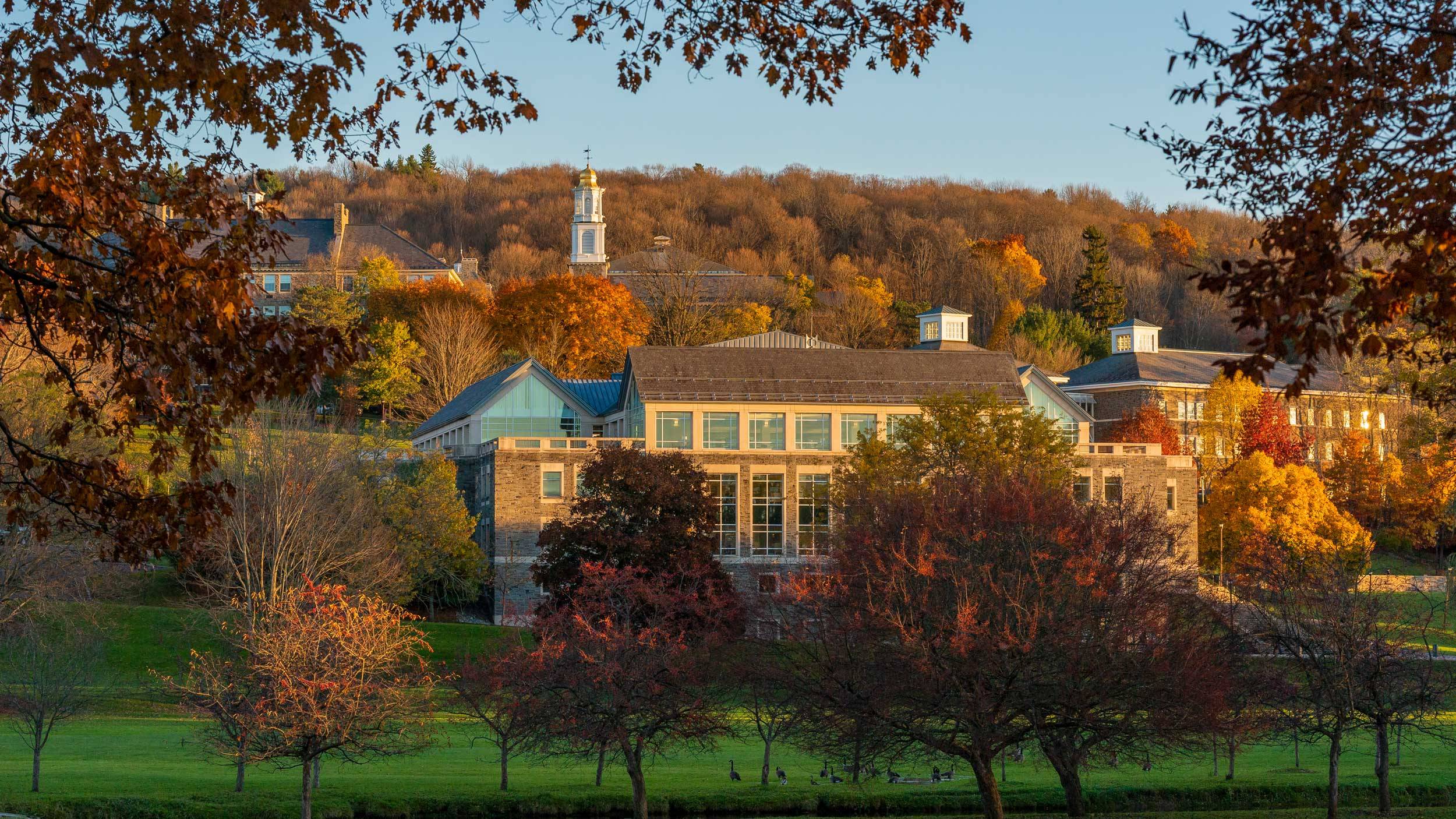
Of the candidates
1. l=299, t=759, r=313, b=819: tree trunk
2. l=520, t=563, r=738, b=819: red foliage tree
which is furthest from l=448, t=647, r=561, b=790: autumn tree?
l=299, t=759, r=313, b=819: tree trunk

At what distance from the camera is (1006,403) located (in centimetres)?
5762

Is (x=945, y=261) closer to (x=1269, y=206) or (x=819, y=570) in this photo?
(x=819, y=570)

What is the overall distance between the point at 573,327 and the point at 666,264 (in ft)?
104

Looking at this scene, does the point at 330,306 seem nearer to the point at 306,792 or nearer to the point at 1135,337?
the point at 1135,337

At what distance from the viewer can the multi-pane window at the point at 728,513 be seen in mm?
62188

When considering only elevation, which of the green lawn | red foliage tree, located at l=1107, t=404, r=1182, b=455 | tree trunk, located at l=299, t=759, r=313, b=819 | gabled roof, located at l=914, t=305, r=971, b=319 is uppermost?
gabled roof, located at l=914, t=305, r=971, b=319

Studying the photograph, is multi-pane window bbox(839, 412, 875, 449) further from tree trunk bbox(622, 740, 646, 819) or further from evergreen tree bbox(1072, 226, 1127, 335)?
evergreen tree bbox(1072, 226, 1127, 335)

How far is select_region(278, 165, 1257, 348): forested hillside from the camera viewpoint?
131m

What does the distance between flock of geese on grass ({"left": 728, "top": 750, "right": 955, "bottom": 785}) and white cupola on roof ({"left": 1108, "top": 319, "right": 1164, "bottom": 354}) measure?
56822 mm

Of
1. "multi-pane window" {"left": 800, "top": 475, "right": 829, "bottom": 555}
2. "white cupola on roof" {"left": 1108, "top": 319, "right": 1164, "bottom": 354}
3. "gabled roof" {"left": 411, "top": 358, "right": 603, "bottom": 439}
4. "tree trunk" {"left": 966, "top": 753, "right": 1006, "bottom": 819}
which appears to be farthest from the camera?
"white cupola on roof" {"left": 1108, "top": 319, "right": 1164, "bottom": 354}

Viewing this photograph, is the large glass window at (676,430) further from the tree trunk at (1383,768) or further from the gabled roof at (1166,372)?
the tree trunk at (1383,768)

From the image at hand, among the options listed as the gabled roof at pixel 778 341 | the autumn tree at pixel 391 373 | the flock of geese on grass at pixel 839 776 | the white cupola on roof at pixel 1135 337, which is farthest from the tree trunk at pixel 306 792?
the white cupola on roof at pixel 1135 337

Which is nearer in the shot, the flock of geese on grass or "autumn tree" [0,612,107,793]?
"autumn tree" [0,612,107,793]

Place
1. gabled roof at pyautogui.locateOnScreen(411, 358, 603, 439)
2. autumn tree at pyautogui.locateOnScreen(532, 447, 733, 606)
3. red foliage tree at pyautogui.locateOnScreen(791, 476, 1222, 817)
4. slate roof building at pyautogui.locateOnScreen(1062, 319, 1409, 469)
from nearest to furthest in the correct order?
red foliage tree at pyautogui.locateOnScreen(791, 476, 1222, 817) → autumn tree at pyautogui.locateOnScreen(532, 447, 733, 606) → gabled roof at pyautogui.locateOnScreen(411, 358, 603, 439) → slate roof building at pyautogui.locateOnScreen(1062, 319, 1409, 469)
